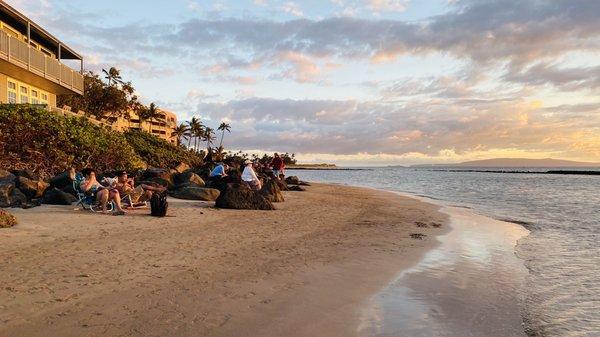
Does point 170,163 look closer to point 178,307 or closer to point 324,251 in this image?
point 324,251

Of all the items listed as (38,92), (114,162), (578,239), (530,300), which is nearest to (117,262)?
(530,300)

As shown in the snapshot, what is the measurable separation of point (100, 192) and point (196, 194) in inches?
200

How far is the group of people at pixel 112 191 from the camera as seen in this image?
40.1 ft

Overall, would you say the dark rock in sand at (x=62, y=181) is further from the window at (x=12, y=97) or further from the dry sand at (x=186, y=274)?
the window at (x=12, y=97)

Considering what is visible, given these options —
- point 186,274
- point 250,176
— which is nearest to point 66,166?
point 250,176

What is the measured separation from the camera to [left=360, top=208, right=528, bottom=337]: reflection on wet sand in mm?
4855

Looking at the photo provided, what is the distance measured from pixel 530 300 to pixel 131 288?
553 cm

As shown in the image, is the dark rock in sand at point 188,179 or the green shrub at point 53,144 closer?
the green shrub at point 53,144

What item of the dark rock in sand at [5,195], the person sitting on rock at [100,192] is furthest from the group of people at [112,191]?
the dark rock in sand at [5,195]

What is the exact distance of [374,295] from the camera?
237 inches

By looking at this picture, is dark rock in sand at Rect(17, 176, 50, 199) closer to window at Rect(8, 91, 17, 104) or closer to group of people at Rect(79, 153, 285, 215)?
group of people at Rect(79, 153, 285, 215)

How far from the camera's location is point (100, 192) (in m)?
12.3

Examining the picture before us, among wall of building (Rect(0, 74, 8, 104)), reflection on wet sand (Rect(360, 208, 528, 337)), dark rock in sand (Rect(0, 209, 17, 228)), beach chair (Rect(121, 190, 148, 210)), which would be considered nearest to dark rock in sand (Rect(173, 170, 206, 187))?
beach chair (Rect(121, 190, 148, 210))

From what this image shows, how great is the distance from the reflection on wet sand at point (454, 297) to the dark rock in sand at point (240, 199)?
7.01 m
